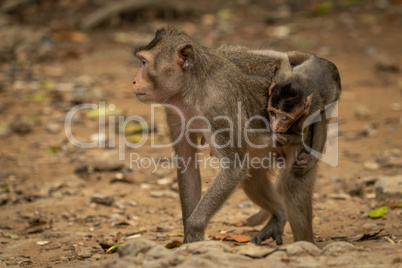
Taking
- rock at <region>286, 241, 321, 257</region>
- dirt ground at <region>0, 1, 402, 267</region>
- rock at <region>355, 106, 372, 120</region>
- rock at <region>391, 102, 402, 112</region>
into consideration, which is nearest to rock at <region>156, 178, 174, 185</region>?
dirt ground at <region>0, 1, 402, 267</region>

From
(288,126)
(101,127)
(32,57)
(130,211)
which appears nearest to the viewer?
(288,126)

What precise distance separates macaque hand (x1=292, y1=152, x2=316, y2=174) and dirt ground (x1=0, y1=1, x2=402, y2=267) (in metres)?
0.76

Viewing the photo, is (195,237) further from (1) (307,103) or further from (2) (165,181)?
(2) (165,181)

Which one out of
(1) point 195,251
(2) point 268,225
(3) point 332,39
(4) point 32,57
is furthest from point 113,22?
(1) point 195,251

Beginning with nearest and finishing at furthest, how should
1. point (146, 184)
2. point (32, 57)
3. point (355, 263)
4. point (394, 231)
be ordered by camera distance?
1. point (355, 263)
2. point (394, 231)
3. point (146, 184)
4. point (32, 57)

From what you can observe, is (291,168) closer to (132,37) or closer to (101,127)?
(101,127)

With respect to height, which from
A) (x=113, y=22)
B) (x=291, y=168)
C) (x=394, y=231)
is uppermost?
(x=113, y=22)

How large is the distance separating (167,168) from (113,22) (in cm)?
672

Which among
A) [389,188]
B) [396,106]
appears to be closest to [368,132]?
[396,106]

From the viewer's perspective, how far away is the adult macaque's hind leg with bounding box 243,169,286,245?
220 inches

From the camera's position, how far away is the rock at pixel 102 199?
6.46 metres

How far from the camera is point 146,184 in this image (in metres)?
7.09

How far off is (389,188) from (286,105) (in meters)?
2.17

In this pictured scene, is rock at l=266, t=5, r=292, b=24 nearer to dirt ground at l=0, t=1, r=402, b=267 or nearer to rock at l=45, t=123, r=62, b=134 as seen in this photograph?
dirt ground at l=0, t=1, r=402, b=267
